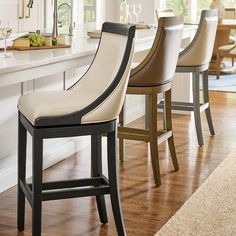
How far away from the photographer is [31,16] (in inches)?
256

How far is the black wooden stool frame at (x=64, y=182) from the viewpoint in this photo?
113 inches

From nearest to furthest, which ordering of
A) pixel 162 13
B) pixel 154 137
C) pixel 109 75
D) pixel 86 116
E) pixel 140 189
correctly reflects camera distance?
pixel 86 116, pixel 109 75, pixel 140 189, pixel 154 137, pixel 162 13

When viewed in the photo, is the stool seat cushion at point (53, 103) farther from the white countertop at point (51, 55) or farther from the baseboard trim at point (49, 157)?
the baseboard trim at point (49, 157)

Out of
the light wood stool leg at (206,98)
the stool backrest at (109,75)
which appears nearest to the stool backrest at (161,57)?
the stool backrest at (109,75)

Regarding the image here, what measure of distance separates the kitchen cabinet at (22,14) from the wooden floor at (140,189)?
1.78 metres

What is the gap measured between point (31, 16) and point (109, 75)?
11.6 ft

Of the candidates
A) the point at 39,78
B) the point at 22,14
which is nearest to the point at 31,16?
the point at 22,14

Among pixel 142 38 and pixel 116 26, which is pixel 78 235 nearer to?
pixel 116 26

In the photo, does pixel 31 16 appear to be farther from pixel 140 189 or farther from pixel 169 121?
pixel 140 189

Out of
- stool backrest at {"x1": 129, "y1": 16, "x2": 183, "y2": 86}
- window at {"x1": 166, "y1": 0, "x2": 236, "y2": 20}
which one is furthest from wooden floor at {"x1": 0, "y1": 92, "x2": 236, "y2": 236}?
window at {"x1": 166, "y1": 0, "x2": 236, "y2": 20}

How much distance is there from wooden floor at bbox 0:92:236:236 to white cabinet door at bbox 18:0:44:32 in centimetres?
178

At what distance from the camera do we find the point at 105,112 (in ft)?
9.68

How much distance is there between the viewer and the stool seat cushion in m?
2.89

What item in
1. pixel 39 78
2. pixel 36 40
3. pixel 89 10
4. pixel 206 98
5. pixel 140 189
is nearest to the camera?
pixel 36 40
